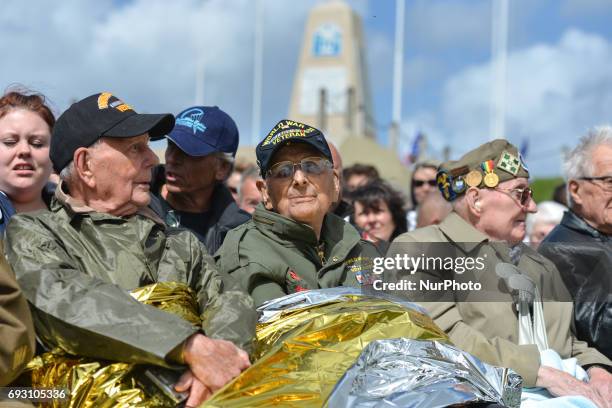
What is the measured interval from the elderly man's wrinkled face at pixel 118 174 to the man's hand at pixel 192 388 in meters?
0.86

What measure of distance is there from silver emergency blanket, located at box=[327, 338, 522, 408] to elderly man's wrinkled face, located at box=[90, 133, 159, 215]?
3.84 feet

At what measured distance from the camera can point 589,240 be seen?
438cm

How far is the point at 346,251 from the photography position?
3684 millimetres

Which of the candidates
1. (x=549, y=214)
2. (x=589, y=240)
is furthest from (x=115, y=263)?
(x=549, y=214)

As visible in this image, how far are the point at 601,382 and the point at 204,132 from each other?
2.57 meters

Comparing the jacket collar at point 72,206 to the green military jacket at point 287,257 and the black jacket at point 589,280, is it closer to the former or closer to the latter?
the green military jacket at point 287,257

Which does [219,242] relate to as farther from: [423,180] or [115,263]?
[423,180]

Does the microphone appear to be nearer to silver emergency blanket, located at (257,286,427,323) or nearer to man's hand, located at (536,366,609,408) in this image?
man's hand, located at (536,366,609,408)

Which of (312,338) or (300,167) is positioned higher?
(300,167)

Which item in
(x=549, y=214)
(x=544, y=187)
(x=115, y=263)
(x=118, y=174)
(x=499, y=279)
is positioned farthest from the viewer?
(x=544, y=187)

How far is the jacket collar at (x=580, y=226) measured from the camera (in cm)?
444

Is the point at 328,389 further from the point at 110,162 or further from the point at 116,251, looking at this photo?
the point at 110,162

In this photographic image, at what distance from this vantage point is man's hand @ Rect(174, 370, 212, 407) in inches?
102

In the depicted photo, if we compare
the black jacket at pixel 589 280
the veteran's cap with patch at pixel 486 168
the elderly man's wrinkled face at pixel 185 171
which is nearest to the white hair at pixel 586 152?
the black jacket at pixel 589 280
